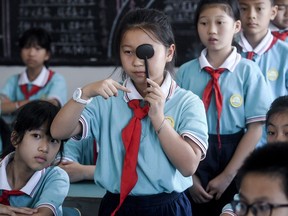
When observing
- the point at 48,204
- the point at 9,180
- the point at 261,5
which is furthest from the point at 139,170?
the point at 261,5

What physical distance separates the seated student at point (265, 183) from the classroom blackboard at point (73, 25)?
296cm

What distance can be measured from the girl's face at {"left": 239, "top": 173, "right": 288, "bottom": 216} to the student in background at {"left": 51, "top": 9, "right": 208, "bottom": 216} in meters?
0.50

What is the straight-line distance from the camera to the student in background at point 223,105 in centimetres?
239

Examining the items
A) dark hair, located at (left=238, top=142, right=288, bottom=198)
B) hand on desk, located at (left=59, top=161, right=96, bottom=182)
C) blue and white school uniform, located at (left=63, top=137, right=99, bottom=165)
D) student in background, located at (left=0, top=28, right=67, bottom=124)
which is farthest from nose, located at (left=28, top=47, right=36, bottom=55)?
dark hair, located at (left=238, top=142, right=288, bottom=198)

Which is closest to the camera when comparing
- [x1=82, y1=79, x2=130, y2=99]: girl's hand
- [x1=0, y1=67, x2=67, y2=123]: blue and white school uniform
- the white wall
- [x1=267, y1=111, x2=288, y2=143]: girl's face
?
[x1=82, y1=79, x2=130, y2=99]: girl's hand

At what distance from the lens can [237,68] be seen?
2.44 meters

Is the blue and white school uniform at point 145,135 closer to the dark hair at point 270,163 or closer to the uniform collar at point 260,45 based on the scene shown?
the dark hair at point 270,163

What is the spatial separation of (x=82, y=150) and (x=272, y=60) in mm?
974

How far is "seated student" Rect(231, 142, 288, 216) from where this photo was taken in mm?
1265

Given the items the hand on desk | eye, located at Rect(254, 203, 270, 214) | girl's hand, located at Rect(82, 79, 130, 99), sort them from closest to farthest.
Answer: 1. eye, located at Rect(254, 203, 270, 214)
2. girl's hand, located at Rect(82, 79, 130, 99)
3. the hand on desk

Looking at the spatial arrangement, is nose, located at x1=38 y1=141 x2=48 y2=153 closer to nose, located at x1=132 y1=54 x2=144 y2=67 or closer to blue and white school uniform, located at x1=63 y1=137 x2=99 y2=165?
nose, located at x1=132 y1=54 x2=144 y2=67

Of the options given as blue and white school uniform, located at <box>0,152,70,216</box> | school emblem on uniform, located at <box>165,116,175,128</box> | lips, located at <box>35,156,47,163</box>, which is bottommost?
blue and white school uniform, located at <box>0,152,70,216</box>

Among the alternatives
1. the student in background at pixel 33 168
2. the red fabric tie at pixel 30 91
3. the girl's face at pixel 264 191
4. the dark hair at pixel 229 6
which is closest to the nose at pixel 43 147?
the student in background at pixel 33 168

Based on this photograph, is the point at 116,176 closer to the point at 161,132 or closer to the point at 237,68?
the point at 161,132
